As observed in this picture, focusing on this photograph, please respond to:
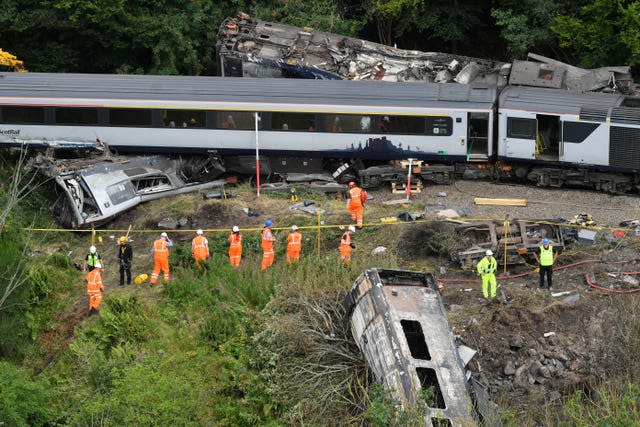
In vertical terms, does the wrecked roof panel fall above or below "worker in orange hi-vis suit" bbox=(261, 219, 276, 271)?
above

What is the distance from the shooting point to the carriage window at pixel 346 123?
25469 mm

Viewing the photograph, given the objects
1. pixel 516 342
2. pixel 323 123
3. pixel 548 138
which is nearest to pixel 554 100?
pixel 548 138

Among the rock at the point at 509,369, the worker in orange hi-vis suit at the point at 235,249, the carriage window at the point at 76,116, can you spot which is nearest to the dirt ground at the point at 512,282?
the rock at the point at 509,369

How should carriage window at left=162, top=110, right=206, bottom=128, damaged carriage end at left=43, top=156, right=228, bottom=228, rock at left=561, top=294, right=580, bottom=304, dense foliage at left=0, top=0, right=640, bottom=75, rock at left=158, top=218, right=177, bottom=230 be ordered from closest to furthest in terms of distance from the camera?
rock at left=561, top=294, right=580, bottom=304 < rock at left=158, top=218, right=177, bottom=230 < damaged carriage end at left=43, top=156, right=228, bottom=228 < carriage window at left=162, top=110, right=206, bottom=128 < dense foliage at left=0, top=0, right=640, bottom=75

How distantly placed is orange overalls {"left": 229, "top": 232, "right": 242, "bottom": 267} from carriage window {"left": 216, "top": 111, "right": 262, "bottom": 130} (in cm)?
533

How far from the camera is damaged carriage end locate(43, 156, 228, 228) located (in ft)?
77.7

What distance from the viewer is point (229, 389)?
17.7 m

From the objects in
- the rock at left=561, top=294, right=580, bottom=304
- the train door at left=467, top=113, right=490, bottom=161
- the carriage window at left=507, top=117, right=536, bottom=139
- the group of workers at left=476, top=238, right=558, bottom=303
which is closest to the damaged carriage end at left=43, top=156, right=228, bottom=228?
the train door at left=467, top=113, right=490, bottom=161

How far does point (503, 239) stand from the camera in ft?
69.5

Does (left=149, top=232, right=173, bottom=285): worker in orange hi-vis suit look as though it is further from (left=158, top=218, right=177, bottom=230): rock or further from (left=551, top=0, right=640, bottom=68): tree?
(left=551, top=0, right=640, bottom=68): tree

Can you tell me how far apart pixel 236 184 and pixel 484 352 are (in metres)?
10.6

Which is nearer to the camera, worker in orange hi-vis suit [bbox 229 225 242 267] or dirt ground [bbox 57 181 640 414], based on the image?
dirt ground [bbox 57 181 640 414]

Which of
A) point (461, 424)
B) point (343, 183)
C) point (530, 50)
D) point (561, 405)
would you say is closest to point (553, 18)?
point (530, 50)

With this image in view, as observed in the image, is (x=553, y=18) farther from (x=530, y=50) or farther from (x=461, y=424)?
(x=461, y=424)
